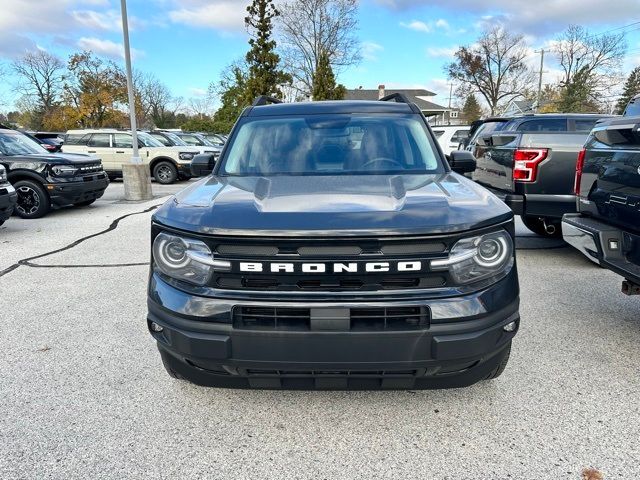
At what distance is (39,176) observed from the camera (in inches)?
340

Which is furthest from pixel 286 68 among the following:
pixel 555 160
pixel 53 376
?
pixel 53 376

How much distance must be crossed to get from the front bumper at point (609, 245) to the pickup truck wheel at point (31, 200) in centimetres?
904

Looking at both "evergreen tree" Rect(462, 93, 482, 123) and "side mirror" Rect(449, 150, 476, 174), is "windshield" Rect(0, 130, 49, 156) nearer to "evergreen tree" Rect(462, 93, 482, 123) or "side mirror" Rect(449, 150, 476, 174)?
"side mirror" Rect(449, 150, 476, 174)

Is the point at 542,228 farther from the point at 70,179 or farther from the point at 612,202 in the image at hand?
the point at 70,179

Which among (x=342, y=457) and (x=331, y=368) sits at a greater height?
(x=331, y=368)

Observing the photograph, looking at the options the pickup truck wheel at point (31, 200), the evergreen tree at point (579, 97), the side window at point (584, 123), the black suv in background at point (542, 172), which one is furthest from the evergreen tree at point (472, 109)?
the pickup truck wheel at point (31, 200)

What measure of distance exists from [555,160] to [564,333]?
8.76ft

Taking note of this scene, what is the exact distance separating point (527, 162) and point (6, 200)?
764cm

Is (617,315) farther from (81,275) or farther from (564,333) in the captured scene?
(81,275)

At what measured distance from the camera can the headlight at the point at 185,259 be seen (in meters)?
2.11

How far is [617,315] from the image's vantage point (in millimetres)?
3996

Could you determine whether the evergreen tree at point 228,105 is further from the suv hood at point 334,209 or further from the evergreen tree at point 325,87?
the suv hood at point 334,209

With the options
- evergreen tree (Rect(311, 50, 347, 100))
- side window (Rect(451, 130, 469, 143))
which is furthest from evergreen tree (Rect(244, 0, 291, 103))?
side window (Rect(451, 130, 469, 143))

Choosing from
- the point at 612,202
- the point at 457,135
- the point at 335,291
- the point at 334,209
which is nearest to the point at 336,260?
the point at 335,291
